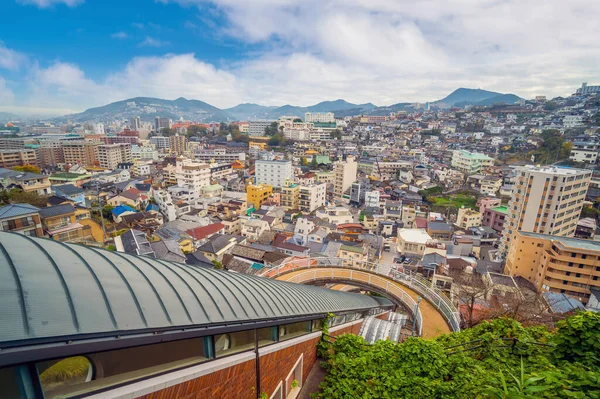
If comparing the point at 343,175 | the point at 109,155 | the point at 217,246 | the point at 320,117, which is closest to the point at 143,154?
the point at 109,155

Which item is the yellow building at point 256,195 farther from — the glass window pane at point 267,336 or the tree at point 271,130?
the tree at point 271,130

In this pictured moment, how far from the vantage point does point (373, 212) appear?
4041 centimetres

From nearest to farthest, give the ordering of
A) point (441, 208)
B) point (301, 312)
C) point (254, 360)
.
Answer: point (254, 360)
point (301, 312)
point (441, 208)

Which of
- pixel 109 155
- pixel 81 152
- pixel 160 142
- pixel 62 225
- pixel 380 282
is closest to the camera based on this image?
pixel 380 282

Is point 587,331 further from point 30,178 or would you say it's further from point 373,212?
point 30,178

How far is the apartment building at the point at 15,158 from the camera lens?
5388cm

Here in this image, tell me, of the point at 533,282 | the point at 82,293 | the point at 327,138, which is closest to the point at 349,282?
the point at 82,293

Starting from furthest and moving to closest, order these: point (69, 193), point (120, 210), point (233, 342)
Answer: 1. point (69, 193)
2. point (120, 210)
3. point (233, 342)

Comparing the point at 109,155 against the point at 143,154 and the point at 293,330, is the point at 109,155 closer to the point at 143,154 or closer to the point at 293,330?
the point at 143,154

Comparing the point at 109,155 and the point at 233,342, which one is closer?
the point at 233,342

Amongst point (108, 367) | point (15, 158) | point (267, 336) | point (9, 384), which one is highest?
point (9, 384)

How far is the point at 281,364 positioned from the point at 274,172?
50.7 meters

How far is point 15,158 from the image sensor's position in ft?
183

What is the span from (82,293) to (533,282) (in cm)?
3240
